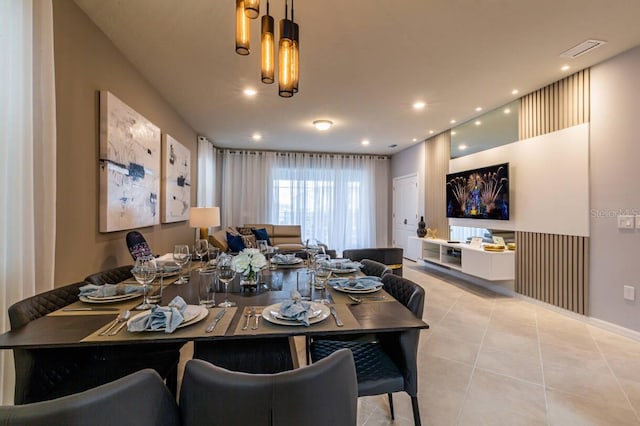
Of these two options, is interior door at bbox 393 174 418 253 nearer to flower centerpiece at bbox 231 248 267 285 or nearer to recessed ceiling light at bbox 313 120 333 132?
recessed ceiling light at bbox 313 120 333 132

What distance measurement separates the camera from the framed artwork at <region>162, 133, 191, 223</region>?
3.91 meters

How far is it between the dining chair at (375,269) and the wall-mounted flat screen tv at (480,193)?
2.91 m

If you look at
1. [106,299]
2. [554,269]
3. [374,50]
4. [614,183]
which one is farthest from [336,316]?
[554,269]

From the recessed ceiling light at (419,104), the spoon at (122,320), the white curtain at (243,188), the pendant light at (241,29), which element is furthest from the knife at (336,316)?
the white curtain at (243,188)

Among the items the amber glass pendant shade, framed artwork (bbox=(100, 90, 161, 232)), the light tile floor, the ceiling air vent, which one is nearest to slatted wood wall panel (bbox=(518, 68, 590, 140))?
the ceiling air vent

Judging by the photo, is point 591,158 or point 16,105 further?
point 591,158

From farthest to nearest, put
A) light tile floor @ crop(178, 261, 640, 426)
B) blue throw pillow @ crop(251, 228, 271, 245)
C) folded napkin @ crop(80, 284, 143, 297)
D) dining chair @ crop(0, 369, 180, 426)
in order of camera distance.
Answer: blue throw pillow @ crop(251, 228, 271, 245) < light tile floor @ crop(178, 261, 640, 426) < folded napkin @ crop(80, 284, 143, 297) < dining chair @ crop(0, 369, 180, 426)

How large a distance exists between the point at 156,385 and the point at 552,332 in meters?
3.55

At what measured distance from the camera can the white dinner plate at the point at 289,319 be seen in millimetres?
1202

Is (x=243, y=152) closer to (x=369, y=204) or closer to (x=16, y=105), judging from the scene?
(x=369, y=204)

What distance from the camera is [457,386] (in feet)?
6.76

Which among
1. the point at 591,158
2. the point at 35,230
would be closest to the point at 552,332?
the point at 591,158

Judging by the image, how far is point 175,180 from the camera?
14.0 feet

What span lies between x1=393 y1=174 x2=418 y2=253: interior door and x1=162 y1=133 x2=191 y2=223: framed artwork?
472cm
